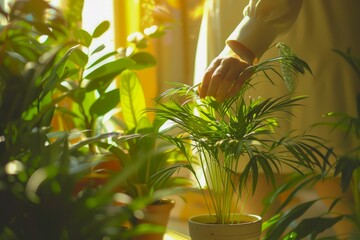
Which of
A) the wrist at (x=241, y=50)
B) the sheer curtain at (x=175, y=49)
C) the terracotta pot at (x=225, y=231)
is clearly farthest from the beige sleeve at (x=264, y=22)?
the sheer curtain at (x=175, y=49)

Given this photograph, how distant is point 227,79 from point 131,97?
58 centimetres

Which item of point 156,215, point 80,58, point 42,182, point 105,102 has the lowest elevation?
point 156,215

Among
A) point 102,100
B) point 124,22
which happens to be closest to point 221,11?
point 102,100

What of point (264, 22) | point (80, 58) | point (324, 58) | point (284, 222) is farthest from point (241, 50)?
point (80, 58)

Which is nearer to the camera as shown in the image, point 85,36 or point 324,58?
point 324,58

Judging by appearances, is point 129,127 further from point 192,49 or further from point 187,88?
point 192,49

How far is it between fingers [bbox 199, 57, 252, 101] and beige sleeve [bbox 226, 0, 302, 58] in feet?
0.37

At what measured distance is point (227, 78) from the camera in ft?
3.72

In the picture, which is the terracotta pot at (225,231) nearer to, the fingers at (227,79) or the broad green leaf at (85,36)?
the fingers at (227,79)

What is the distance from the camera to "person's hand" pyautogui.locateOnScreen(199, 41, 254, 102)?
1131mm

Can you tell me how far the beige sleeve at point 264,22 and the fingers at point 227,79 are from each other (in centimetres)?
11

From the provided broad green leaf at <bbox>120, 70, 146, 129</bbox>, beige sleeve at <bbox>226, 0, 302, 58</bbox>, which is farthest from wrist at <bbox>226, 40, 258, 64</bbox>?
broad green leaf at <bbox>120, 70, 146, 129</bbox>

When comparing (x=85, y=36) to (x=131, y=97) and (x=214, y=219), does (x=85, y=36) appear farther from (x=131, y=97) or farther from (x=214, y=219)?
(x=214, y=219)

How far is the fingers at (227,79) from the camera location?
3.71ft
